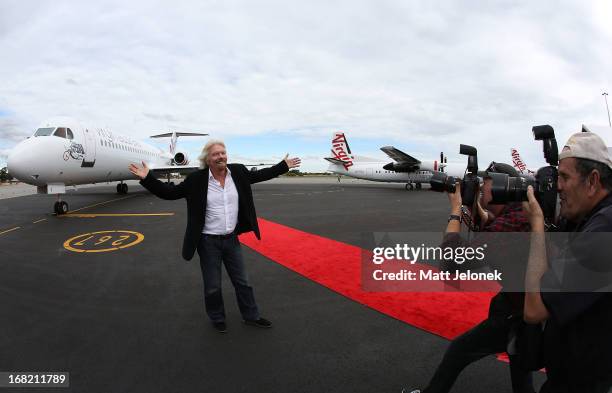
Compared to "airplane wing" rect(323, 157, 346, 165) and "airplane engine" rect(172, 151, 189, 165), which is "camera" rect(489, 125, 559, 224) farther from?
"airplane wing" rect(323, 157, 346, 165)

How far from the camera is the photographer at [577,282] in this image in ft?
3.76

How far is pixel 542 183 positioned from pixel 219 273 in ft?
9.26

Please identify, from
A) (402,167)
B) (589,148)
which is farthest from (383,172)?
(589,148)

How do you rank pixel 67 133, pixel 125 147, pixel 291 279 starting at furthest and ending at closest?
pixel 125 147 < pixel 67 133 < pixel 291 279

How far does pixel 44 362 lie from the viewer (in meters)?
2.71

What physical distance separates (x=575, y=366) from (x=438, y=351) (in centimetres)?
172

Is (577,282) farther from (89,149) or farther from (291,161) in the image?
(89,149)

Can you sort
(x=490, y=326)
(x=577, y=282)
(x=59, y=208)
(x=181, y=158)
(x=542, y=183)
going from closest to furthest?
1. (x=577, y=282)
2. (x=542, y=183)
3. (x=490, y=326)
4. (x=59, y=208)
5. (x=181, y=158)

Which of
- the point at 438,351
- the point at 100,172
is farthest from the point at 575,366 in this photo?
the point at 100,172

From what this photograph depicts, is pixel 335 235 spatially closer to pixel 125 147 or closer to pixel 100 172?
pixel 100 172

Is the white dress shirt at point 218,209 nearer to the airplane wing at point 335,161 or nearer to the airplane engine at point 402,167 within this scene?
the airplane engine at point 402,167

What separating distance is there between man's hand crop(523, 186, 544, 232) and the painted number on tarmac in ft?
22.3

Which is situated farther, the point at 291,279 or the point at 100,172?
the point at 100,172

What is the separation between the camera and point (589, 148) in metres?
1.30
